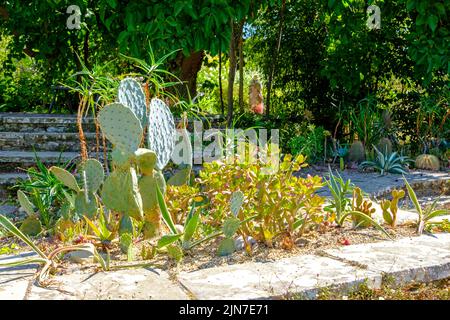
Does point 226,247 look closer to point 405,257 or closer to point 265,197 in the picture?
point 265,197

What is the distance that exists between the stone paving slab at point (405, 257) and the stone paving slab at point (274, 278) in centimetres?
12

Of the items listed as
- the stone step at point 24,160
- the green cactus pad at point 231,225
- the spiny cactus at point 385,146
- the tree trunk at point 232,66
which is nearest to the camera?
the green cactus pad at point 231,225

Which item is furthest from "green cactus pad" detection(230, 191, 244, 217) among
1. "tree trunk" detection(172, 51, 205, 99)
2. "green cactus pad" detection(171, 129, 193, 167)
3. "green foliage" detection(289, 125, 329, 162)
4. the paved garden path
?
"tree trunk" detection(172, 51, 205, 99)

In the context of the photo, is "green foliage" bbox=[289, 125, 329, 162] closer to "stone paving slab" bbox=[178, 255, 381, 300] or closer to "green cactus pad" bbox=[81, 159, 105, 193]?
"green cactus pad" bbox=[81, 159, 105, 193]

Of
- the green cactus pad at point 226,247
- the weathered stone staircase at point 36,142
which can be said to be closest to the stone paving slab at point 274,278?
the green cactus pad at point 226,247

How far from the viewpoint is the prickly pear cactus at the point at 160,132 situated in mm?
3539

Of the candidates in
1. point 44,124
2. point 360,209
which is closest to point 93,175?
point 360,209

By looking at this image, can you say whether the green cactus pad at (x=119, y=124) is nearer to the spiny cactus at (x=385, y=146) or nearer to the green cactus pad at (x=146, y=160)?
the green cactus pad at (x=146, y=160)

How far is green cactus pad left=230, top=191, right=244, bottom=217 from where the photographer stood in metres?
3.27

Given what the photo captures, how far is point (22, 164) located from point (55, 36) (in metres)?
2.94

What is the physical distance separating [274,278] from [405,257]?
0.78 m

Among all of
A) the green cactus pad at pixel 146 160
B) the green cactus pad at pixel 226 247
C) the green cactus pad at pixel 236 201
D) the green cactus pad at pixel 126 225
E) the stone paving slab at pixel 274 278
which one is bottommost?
the stone paving slab at pixel 274 278

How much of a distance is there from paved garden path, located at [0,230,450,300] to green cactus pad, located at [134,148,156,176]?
664 millimetres

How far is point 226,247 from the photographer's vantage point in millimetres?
3283
